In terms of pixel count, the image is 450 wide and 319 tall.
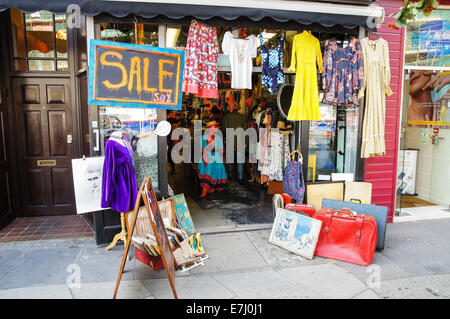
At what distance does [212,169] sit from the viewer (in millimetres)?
7461

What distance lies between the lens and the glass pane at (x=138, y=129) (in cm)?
490

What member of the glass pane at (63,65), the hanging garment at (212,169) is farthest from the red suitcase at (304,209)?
the glass pane at (63,65)

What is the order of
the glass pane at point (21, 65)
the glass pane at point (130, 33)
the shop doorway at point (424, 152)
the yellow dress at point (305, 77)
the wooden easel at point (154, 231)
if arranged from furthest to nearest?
the shop doorway at point (424, 152)
the glass pane at point (21, 65)
the yellow dress at point (305, 77)
the glass pane at point (130, 33)
the wooden easel at point (154, 231)

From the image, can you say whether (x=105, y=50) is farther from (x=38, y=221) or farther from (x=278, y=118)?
(x=278, y=118)

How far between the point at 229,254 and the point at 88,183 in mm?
2245

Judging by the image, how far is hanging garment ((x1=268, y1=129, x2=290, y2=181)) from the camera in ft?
23.0

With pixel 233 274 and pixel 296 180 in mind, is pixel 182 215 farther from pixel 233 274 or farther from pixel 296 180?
pixel 296 180

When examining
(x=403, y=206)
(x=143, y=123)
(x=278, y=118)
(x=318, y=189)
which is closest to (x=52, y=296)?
(x=143, y=123)

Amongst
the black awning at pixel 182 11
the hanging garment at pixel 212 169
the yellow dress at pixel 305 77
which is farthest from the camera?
the hanging garment at pixel 212 169

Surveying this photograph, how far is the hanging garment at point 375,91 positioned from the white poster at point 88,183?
4.19 meters

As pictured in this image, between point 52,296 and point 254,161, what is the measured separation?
5475 millimetres

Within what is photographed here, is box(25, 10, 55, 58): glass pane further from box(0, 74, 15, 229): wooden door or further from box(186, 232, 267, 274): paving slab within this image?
box(186, 232, 267, 274): paving slab

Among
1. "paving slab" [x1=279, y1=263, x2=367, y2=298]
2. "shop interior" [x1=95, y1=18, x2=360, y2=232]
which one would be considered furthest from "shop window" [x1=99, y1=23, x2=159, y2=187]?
"paving slab" [x1=279, y1=263, x2=367, y2=298]

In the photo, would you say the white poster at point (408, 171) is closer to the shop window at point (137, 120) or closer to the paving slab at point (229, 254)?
the paving slab at point (229, 254)
